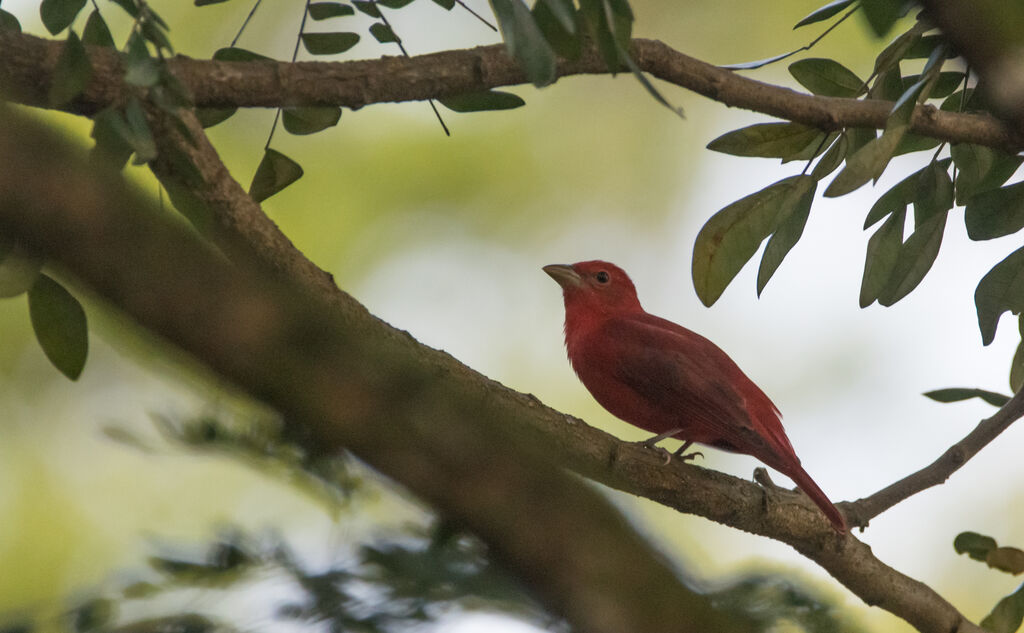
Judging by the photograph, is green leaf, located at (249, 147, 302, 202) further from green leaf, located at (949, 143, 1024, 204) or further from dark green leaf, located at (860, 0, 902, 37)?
green leaf, located at (949, 143, 1024, 204)

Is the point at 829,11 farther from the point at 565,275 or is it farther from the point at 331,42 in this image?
the point at 565,275

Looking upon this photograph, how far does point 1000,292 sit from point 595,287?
2.63 metres

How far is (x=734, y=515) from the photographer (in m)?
3.36

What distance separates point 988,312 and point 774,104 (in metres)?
0.84

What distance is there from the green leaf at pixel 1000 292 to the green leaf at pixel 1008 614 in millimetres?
1030

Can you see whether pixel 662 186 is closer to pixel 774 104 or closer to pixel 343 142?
pixel 343 142

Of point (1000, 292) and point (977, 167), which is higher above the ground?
point (977, 167)

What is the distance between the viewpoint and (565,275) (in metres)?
5.54

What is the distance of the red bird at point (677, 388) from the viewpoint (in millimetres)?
3938

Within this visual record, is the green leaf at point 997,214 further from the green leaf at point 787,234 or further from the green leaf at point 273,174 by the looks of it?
the green leaf at point 273,174

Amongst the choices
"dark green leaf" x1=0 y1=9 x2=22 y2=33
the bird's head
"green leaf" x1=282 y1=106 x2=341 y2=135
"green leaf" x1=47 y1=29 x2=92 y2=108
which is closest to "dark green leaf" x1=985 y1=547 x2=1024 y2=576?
the bird's head

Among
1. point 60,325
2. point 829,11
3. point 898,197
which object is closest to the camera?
point 60,325

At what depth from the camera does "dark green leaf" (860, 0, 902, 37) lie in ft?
7.98

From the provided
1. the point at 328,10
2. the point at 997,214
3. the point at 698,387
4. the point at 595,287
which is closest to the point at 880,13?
the point at 997,214
